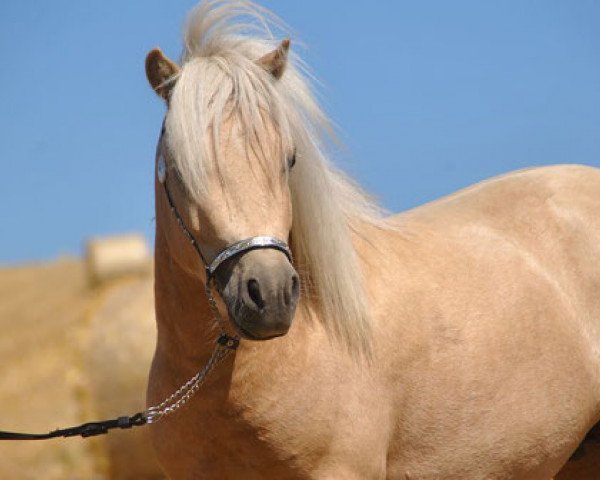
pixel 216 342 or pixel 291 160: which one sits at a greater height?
pixel 291 160

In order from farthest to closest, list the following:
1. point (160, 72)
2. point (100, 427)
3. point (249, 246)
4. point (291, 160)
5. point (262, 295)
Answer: point (100, 427) → point (160, 72) → point (291, 160) → point (249, 246) → point (262, 295)

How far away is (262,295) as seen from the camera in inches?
148

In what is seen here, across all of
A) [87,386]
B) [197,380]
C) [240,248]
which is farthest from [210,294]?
[87,386]

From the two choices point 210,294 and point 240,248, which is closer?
point 240,248

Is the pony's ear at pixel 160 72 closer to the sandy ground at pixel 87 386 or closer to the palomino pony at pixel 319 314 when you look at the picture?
the palomino pony at pixel 319 314

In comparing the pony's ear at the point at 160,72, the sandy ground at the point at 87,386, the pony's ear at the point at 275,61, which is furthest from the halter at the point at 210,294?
the sandy ground at the point at 87,386

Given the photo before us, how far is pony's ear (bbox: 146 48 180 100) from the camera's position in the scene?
14.3ft

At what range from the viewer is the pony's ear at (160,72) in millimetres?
4344

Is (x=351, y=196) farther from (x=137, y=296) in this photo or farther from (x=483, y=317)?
(x=137, y=296)

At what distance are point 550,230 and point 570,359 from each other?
63cm

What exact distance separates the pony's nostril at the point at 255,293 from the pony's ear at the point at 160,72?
982 mm

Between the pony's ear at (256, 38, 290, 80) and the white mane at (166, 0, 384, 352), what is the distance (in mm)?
44

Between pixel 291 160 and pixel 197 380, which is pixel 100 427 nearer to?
pixel 197 380

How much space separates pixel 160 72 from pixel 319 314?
110cm
